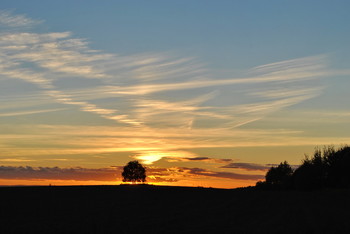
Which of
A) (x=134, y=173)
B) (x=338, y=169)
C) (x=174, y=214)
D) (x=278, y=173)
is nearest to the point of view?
(x=174, y=214)

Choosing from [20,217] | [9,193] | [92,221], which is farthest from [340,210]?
[9,193]

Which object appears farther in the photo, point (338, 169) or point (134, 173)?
point (134, 173)

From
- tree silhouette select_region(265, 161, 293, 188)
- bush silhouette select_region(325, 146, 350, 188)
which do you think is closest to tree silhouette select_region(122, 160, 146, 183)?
tree silhouette select_region(265, 161, 293, 188)

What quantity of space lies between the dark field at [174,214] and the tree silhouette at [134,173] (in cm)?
5151

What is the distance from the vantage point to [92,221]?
48.9 meters

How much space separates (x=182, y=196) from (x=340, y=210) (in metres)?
33.1

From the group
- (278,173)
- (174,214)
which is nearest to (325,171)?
(278,173)

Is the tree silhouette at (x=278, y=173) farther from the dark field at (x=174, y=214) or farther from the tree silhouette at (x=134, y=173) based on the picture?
the tree silhouette at (x=134, y=173)

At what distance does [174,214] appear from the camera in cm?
5462

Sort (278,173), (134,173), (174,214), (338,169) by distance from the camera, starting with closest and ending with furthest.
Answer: (174,214) → (338,169) → (278,173) → (134,173)

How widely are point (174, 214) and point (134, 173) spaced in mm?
79097

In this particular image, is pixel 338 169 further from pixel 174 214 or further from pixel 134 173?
pixel 134 173

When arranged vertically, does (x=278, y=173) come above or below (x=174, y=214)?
above

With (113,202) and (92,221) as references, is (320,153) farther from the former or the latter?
(92,221)
